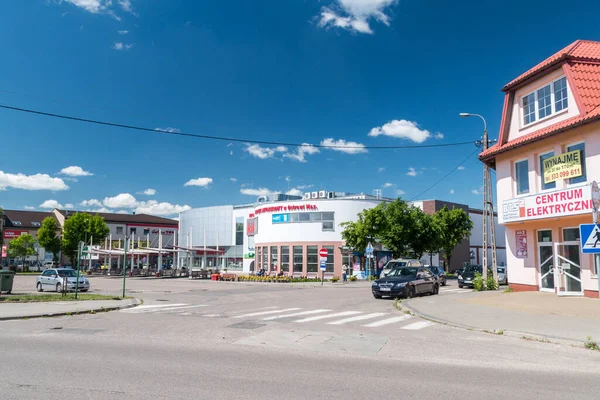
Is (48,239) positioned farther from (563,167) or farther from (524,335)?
(524,335)

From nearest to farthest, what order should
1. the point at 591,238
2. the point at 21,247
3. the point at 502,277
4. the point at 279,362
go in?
1. the point at 279,362
2. the point at 591,238
3. the point at 502,277
4. the point at 21,247

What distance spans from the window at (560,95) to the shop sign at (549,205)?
384 centimetres

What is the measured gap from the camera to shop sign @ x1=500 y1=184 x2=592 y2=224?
16.9m

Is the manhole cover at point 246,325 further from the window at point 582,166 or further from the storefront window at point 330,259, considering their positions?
the storefront window at point 330,259

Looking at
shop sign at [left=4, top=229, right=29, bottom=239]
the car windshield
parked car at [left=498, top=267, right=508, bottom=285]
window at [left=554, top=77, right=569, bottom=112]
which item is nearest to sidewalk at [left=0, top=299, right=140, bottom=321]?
the car windshield

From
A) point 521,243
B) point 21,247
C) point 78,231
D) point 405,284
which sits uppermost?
point 78,231

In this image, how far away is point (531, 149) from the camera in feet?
66.5

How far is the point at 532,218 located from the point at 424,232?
22.1 meters

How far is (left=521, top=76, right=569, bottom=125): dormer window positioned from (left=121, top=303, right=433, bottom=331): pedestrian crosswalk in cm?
1130


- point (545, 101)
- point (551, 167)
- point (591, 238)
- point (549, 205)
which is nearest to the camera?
point (591, 238)

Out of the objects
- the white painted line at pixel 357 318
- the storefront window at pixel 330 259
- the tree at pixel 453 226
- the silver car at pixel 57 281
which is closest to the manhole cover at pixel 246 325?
the white painted line at pixel 357 318

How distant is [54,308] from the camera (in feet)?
55.3

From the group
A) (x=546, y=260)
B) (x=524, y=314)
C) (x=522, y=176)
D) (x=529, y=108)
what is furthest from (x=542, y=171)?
(x=524, y=314)

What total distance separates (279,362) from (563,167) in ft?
51.6
